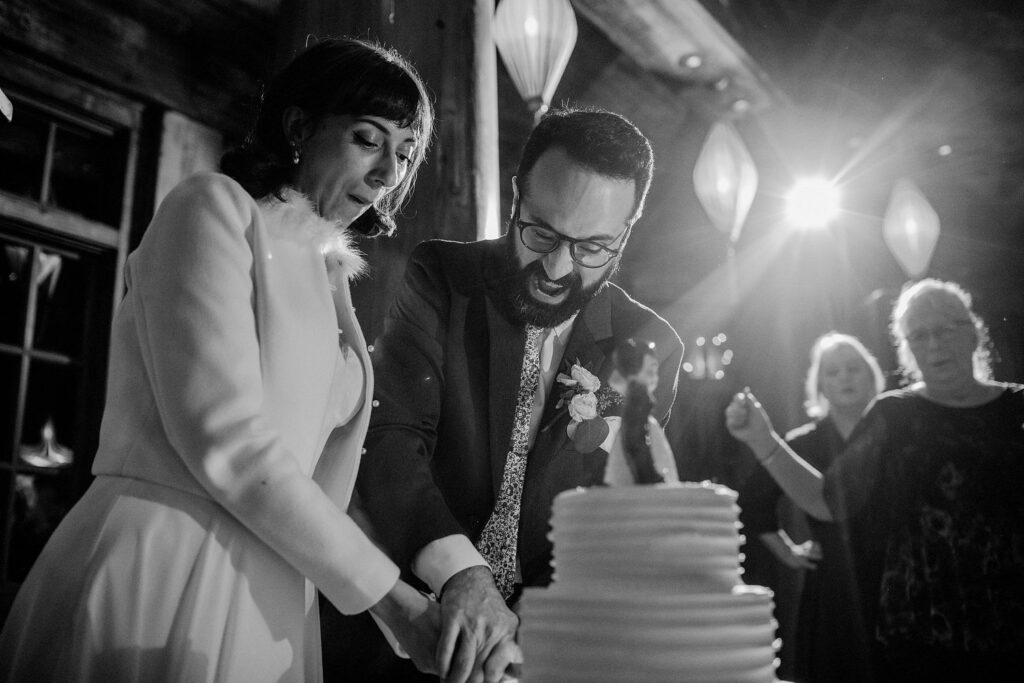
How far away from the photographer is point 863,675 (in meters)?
3.87

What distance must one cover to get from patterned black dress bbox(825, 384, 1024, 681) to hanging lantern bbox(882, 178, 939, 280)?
3347 millimetres

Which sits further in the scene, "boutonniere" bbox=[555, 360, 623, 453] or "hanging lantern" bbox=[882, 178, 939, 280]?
"hanging lantern" bbox=[882, 178, 939, 280]

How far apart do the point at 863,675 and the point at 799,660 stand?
0.58 m

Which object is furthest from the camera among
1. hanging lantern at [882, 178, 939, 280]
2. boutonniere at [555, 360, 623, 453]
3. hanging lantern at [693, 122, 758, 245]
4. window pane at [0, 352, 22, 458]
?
hanging lantern at [882, 178, 939, 280]

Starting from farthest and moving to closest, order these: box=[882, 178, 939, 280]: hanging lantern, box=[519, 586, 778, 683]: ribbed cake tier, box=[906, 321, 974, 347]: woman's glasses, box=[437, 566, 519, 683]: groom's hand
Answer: box=[882, 178, 939, 280]: hanging lantern
box=[906, 321, 974, 347]: woman's glasses
box=[437, 566, 519, 683]: groom's hand
box=[519, 586, 778, 683]: ribbed cake tier

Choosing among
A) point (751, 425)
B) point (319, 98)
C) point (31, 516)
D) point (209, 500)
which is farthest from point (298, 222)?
point (31, 516)

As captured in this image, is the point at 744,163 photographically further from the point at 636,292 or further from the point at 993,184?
the point at 993,184

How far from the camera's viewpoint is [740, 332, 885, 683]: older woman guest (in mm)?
4078

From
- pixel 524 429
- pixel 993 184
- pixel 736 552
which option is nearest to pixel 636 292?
pixel 993 184

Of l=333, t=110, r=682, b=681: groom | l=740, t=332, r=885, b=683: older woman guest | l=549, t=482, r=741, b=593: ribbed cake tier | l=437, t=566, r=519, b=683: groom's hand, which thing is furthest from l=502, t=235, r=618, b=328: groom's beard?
l=740, t=332, r=885, b=683: older woman guest

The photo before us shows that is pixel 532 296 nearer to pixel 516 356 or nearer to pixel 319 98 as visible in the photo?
pixel 516 356

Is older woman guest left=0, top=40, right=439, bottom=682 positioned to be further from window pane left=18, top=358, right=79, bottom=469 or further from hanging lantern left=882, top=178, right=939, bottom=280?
hanging lantern left=882, top=178, right=939, bottom=280

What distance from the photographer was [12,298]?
4020 mm

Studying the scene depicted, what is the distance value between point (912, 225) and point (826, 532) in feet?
10.6
